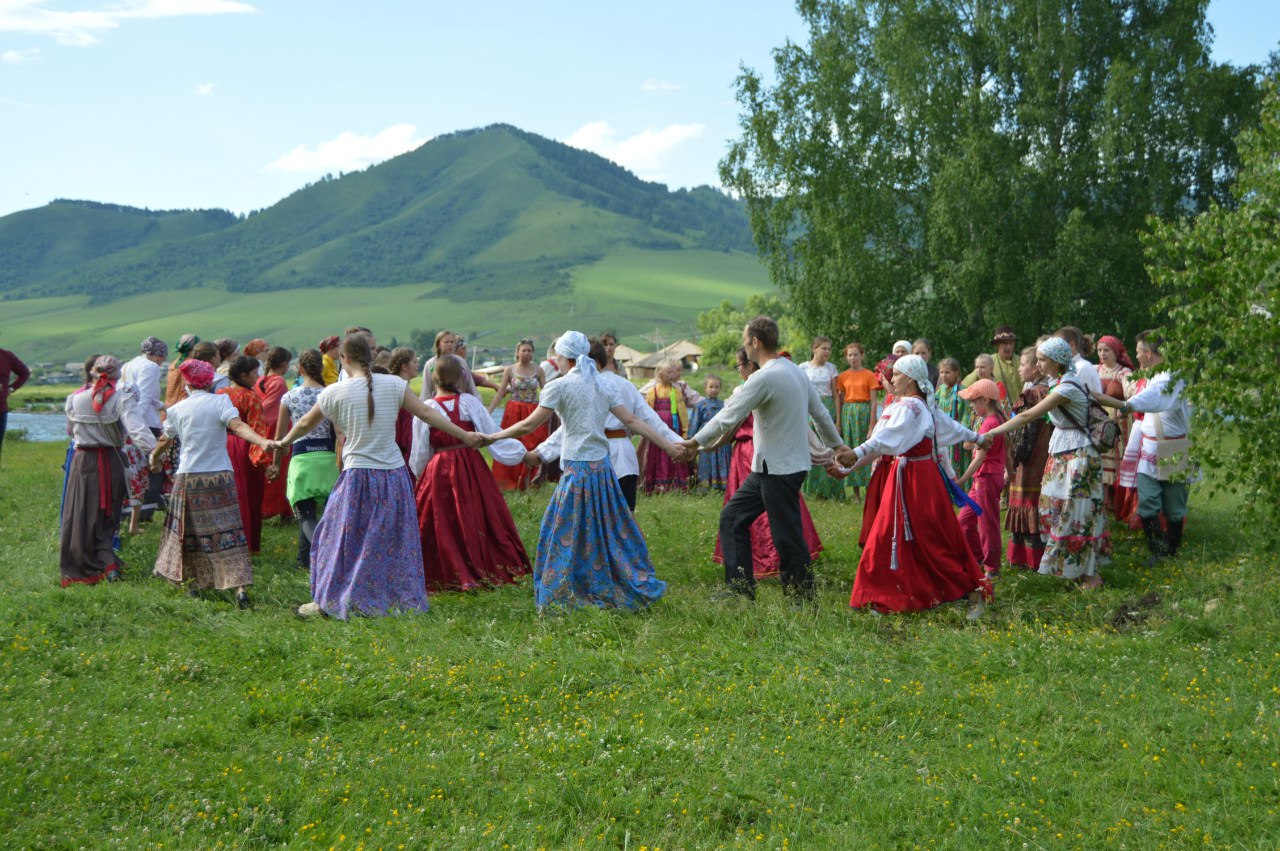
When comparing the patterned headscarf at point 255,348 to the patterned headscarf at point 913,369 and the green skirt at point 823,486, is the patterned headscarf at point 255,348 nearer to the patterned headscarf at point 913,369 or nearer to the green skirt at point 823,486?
the green skirt at point 823,486

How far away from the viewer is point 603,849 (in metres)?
4.44

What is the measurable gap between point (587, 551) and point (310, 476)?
2656 millimetres

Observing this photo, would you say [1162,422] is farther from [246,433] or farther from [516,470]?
[516,470]

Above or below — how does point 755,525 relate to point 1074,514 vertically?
below

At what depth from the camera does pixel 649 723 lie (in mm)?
5609

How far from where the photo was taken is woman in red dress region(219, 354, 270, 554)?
9.16 m

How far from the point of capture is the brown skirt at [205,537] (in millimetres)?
8266

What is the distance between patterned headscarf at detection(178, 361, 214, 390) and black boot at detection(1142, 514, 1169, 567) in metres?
7.86

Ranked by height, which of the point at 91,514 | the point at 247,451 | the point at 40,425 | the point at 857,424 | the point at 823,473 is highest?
the point at 247,451

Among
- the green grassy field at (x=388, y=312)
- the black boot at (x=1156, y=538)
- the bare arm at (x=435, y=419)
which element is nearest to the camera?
the bare arm at (x=435, y=419)

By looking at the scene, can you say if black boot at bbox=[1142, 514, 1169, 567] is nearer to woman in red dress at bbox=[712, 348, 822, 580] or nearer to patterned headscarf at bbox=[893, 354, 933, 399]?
woman in red dress at bbox=[712, 348, 822, 580]

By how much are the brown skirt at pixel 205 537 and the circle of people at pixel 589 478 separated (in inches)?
0.6

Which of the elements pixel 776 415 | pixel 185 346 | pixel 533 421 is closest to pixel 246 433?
pixel 533 421

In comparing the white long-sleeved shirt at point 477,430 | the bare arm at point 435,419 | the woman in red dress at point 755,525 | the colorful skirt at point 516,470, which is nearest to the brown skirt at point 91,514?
the white long-sleeved shirt at point 477,430
